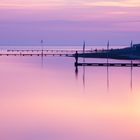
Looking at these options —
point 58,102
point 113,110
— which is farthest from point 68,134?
point 58,102

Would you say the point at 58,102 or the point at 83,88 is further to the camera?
the point at 83,88

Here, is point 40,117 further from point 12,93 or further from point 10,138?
point 12,93

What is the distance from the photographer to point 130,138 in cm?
1348

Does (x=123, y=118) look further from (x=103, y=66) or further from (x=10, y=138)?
(x=103, y=66)

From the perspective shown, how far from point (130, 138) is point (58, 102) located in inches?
284

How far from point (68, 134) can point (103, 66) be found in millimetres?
32726

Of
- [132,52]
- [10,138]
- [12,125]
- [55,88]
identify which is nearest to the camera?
[10,138]

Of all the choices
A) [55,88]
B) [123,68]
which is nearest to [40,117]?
[55,88]

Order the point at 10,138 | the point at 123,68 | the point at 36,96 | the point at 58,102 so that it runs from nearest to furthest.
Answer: the point at 10,138 → the point at 58,102 → the point at 36,96 → the point at 123,68

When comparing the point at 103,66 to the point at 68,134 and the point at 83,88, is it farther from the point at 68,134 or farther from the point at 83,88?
the point at 68,134

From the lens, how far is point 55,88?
26.4 meters

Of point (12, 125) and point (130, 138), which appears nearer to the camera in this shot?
point (130, 138)

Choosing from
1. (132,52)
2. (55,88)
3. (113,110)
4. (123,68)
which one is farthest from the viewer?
(132,52)

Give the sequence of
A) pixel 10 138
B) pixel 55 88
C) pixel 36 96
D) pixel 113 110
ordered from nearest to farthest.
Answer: pixel 10 138
pixel 113 110
pixel 36 96
pixel 55 88
